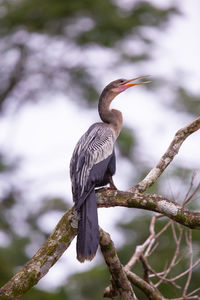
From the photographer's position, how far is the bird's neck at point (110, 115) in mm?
4476

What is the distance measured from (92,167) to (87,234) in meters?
0.66

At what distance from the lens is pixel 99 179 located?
12.6 ft

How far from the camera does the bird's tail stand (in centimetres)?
340

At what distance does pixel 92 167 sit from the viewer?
3.95 meters

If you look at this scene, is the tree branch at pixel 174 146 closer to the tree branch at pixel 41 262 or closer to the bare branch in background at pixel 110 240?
the bare branch in background at pixel 110 240

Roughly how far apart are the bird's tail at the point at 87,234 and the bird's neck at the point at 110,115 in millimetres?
1085

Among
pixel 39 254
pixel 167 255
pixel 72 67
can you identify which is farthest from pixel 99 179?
pixel 72 67

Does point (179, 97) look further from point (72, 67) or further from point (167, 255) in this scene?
point (167, 255)

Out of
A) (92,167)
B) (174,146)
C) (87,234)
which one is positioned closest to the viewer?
(87,234)

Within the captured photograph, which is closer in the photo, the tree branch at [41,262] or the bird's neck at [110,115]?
the tree branch at [41,262]

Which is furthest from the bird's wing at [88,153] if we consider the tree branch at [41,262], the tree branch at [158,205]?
the tree branch at [158,205]

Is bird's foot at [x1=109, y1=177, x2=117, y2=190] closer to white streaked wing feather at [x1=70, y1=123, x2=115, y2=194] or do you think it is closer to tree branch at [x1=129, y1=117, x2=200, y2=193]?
white streaked wing feather at [x1=70, y1=123, x2=115, y2=194]

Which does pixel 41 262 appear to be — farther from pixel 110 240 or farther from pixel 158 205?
pixel 158 205

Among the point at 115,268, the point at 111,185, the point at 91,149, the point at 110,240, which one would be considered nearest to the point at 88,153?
the point at 91,149
